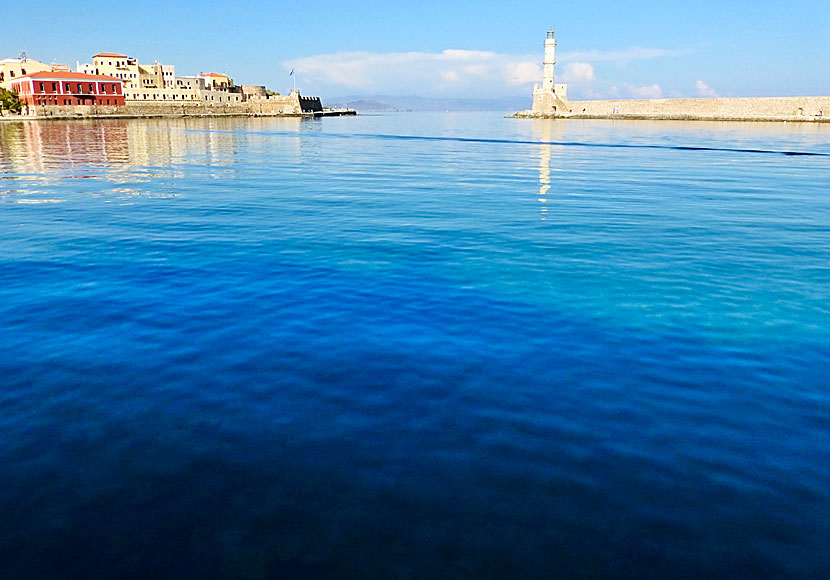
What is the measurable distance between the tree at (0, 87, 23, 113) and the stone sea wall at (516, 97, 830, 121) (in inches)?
4144

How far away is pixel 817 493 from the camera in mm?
4762

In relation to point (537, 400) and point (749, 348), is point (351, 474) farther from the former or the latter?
point (749, 348)

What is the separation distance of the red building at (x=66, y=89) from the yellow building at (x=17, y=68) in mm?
13132

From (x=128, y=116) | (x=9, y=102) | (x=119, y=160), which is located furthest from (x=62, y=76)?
(x=119, y=160)

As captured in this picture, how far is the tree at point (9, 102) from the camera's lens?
99062 mm

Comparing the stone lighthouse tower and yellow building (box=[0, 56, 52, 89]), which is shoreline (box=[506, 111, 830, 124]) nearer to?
the stone lighthouse tower

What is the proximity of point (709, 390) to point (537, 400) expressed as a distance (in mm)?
1984

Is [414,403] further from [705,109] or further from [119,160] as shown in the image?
[705,109]

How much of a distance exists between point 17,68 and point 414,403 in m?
157

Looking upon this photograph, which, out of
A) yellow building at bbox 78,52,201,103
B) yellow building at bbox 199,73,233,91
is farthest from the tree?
yellow building at bbox 199,73,233,91

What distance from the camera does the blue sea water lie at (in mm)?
4184

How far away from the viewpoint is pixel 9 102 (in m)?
100

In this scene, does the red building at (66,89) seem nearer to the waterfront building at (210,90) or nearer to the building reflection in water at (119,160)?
the waterfront building at (210,90)

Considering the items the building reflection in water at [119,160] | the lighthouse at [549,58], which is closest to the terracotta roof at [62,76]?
the building reflection in water at [119,160]
